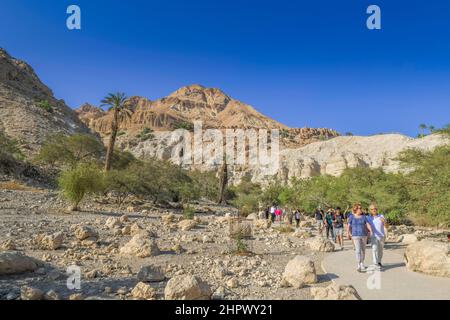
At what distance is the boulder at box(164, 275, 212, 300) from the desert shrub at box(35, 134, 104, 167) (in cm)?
3011

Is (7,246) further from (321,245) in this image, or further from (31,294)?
(321,245)

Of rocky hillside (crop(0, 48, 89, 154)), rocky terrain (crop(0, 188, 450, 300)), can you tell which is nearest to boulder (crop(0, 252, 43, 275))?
rocky terrain (crop(0, 188, 450, 300))

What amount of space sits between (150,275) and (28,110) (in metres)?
54.7

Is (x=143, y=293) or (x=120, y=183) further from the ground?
(x=120, y=183)

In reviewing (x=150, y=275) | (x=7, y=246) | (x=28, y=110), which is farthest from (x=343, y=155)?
(x=150, y=275)

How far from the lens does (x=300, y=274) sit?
7227 mm

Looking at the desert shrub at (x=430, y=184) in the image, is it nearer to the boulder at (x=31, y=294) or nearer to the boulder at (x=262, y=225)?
the boulder at (x=262, y=225)

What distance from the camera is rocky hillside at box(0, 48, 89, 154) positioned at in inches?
1809

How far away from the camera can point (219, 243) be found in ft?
44.3

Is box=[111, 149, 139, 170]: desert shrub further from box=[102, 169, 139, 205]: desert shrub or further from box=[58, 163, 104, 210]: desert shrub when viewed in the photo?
box=[58, 163, 104, 210]: desert shrub

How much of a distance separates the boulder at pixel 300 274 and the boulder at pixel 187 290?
6.57 feet

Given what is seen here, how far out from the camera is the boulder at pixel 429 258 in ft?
24.8

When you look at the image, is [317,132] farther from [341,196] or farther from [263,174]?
[341,196]
